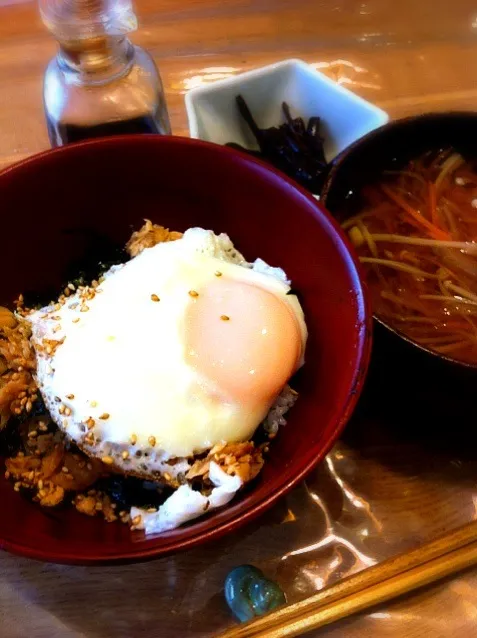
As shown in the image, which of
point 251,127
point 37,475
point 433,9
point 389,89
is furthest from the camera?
point 433,9

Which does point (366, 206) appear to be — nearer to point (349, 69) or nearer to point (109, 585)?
point (349, 69)

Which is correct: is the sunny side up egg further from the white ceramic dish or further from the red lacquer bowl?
the white ceramic dish

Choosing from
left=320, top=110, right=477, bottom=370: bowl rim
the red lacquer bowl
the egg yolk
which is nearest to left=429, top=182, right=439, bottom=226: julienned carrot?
left=320, top=110, right=477, bottom=370: bowl rim

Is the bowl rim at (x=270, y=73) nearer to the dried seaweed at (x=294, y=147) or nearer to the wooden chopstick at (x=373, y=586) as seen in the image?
the dried seaweed at (x=294, y=147)

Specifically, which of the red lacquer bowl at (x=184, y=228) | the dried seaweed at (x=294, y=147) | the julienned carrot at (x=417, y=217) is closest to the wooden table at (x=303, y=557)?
the red lacquer bowl at (x=184, y=228)

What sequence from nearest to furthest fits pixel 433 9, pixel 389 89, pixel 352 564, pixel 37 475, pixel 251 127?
pixel 37 475 < pixel 352 564 < pixel 251 127 < pixel 389 89 < pixel 433 9

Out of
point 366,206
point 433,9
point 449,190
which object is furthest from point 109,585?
point 433,9

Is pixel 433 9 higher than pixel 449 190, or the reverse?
pixel 433 9
